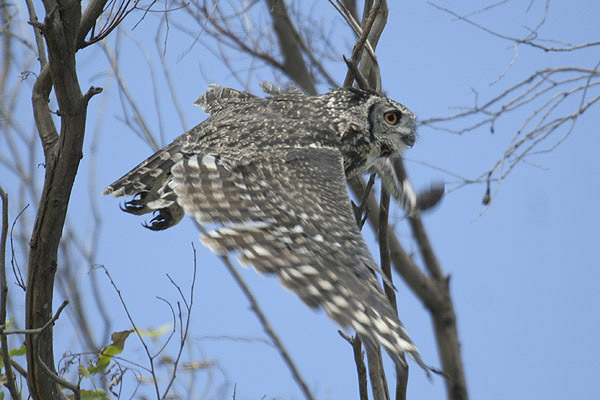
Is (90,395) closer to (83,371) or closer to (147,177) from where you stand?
(83,371)

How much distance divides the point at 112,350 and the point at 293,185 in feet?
3.14

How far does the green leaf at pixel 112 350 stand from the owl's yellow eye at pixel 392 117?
1875mm

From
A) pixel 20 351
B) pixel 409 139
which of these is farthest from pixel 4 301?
pixel 409 139

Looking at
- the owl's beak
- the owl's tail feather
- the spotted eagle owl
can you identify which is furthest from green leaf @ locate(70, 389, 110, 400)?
the owl's beak

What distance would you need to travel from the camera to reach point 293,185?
3061 mm

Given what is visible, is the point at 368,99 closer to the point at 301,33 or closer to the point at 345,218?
the point at 345,218

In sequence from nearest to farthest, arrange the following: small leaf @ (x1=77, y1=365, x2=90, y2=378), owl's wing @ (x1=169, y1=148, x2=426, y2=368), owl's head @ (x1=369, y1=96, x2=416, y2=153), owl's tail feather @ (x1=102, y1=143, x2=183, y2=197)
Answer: owl's wing @ (x1=169, y1=148, x2=426, y2=368)
small leaf @ (x1=77, y1=365, x2=90, y2=378)
owl's tail feather @ (x1=102, y1=143, x2=183, y2=197)
owl's head @ (x1=369, y1=96, x2=416, y2=153)

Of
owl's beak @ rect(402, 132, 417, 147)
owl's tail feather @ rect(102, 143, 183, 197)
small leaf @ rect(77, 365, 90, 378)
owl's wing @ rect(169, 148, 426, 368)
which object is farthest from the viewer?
owl's beak @ rect(402, 132, 417, 147)

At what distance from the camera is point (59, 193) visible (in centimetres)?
249

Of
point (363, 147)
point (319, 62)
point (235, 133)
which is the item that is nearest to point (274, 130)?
point (235, 133)

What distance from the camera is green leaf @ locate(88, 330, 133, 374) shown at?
262cm

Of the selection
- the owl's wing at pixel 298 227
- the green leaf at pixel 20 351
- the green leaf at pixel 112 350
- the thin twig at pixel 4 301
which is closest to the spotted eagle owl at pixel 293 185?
the owl's wing at pixel 298 227

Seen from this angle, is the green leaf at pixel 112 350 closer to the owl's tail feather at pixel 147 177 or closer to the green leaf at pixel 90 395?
the green leaf at pixel 90 395

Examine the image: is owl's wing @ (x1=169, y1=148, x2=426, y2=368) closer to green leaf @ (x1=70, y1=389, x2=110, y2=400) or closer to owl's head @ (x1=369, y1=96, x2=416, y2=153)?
owl's head @ (x1=369, y1=96, x2=416, y2=153)
